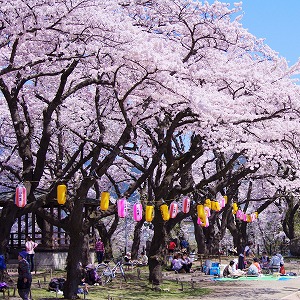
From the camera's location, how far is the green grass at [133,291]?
1622 centimetres

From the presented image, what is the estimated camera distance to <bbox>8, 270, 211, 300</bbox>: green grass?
53.2 feet

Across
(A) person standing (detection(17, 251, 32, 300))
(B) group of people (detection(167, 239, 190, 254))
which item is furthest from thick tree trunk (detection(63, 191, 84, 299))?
(B) group of people (detection(167, 239, 190, 254))

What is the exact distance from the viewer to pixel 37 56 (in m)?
14.5

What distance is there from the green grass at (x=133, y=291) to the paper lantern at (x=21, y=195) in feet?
8.24

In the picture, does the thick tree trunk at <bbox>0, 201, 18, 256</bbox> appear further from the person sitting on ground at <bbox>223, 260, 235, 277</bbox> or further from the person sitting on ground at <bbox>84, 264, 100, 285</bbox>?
the person sitting on ground at <bbox>223, 260, 235, 277</bbox>

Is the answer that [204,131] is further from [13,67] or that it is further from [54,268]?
[54,268]

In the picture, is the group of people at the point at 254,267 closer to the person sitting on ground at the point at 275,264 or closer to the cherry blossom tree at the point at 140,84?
the person sitting on ground at the point at 275,264


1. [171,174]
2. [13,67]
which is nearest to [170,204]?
[171,174]

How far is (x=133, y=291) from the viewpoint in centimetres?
1781

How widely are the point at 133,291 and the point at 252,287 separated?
4.16m

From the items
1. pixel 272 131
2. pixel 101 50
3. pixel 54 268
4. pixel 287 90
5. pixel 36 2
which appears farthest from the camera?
pixel 54 268

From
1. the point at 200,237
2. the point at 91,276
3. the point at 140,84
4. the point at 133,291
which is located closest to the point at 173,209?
the point at 133,291

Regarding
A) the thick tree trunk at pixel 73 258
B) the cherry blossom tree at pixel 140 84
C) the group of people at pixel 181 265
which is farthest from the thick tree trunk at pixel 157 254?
the group of people at pixel 181 265

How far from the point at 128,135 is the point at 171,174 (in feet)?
13.9
